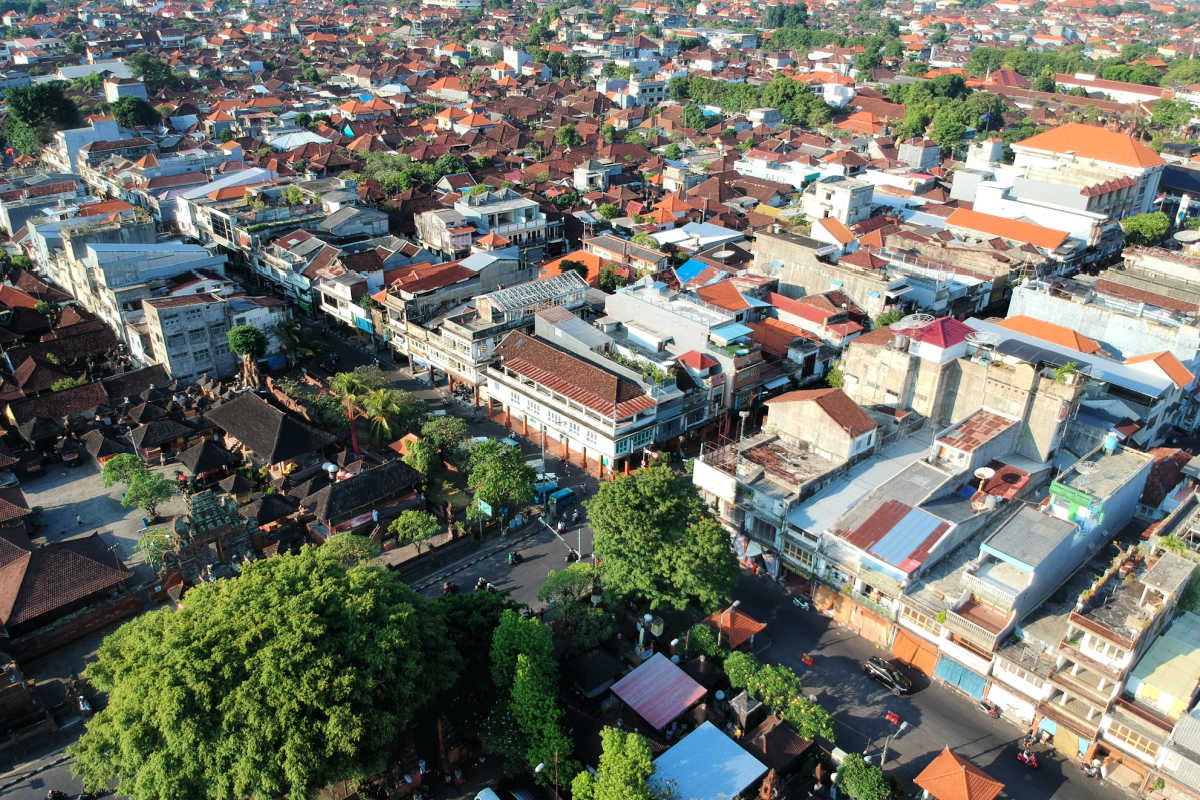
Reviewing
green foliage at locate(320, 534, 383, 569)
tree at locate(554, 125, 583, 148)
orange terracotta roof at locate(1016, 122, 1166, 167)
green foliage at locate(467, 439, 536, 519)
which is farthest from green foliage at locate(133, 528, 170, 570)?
orange terracotta roof at locate(1016, 122, 1166, 167)

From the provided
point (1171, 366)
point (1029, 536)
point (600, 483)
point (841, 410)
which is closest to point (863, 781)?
point (1029, 536)

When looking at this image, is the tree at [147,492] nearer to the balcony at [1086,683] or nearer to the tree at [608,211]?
the balcony at [1086,683]

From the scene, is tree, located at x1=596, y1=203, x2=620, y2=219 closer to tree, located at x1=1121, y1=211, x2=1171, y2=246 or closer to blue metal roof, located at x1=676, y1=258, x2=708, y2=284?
blue metal roof, located at x1=676, y1=258, x2=708, y2=284

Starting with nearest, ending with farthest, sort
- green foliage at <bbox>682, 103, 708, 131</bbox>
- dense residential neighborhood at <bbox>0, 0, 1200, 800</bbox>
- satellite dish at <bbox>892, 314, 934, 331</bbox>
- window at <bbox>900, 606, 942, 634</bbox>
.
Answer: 1. dense residential neighborhood at <bbox>0, 0, 1200, 800</bbox>
2. window at <bbox>900, 606, 942, 634</bbox>
3. satellite dish at <bbox>892, 314, 934, 331</bbox>
4. green foliage at <bbox>682, 103, 708, 131</bbox>

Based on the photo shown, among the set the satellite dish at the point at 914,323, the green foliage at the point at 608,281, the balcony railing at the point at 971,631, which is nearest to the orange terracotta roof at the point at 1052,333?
the satellite dish at the point at 914,323

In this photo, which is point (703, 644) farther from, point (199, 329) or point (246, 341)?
point (199, 329)
